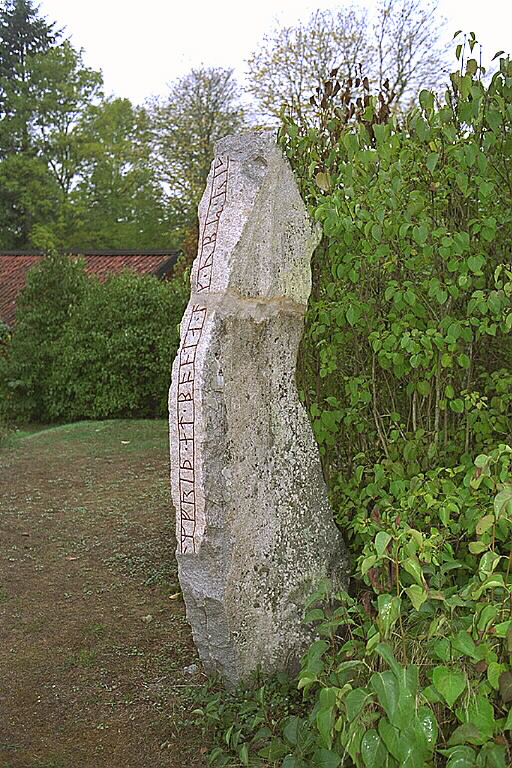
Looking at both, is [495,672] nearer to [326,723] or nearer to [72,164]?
[326,723]

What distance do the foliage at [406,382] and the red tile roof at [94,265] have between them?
1415 cm

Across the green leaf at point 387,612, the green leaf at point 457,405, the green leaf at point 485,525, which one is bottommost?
the green leaf at point 387,612

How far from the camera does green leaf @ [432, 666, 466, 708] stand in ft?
7.27

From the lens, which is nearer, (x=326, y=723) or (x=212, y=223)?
(x=326, y=723)

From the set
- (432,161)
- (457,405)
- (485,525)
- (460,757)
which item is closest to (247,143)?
(432,161)

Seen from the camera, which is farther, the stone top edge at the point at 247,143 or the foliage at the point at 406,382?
the stone top edge at the point at 247,143

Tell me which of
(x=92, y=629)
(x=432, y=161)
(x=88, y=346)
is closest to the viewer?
(x=432, y=161)

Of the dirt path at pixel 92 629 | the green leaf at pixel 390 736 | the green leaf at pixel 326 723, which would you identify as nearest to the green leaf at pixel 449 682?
the green leaf at pixel 390 736

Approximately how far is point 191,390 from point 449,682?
56.2 inches

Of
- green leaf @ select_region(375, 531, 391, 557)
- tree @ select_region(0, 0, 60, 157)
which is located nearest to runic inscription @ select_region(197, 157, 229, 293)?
green leaf @ select_region(375, 531, 391, 557)

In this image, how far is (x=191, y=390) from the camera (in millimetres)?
3182

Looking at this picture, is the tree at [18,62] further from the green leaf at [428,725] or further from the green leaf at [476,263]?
the green leaf at [428,725]

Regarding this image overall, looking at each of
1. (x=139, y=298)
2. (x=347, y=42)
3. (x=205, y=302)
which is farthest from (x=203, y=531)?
(x=347, y=42)

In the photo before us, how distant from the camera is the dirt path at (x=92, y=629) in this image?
326 centimetres
